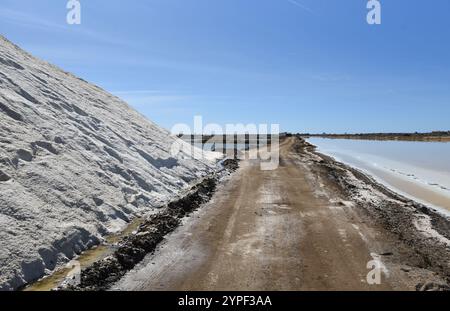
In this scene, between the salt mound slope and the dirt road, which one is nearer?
the dirt road

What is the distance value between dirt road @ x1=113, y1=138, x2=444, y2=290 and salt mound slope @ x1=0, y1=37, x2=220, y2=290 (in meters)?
2.03

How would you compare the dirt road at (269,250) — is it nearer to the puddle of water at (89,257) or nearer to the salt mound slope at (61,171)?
the puddle of water at (89,257)

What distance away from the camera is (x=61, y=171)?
41.1ft

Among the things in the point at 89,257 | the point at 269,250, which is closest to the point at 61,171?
the point at 89,257

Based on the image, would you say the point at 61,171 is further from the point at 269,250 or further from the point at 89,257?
the point at 269,250

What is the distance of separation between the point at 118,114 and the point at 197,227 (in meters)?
15.9

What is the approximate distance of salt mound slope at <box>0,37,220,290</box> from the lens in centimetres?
880

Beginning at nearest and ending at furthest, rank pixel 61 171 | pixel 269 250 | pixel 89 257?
pixel 89 257
pixel 269 250
pixel 61 171

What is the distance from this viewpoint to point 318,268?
8406mm

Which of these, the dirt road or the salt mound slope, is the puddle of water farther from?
the dirt road

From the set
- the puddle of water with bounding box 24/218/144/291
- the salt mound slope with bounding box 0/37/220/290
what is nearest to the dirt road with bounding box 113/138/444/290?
the puddle of water with bounding box 24/218/144/291

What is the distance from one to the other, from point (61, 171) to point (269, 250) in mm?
6928

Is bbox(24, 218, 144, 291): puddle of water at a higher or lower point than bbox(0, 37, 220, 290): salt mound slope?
lower

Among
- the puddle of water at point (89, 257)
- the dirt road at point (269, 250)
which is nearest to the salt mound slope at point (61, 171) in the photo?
the puddle of water at point (89, 257)
